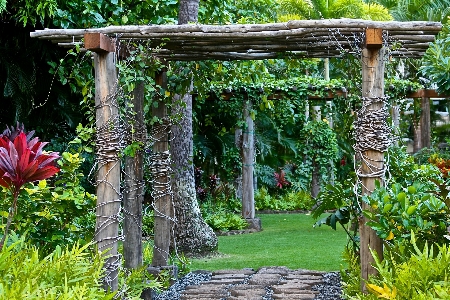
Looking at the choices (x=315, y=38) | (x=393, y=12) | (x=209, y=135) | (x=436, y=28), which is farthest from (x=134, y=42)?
(x=393, y=12)

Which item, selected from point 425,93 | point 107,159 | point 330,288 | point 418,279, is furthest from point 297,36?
point 425,93

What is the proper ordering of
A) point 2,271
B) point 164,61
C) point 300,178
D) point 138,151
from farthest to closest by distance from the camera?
1. point 300,178
2. point 164,61
3. point 138,151
4. point 2,271

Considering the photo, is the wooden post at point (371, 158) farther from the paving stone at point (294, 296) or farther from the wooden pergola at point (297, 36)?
the paving stone at point (294, 296)

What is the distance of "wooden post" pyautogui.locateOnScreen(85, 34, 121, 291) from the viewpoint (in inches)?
188

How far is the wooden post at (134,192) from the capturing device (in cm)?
583

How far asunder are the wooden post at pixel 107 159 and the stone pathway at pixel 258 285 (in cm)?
127

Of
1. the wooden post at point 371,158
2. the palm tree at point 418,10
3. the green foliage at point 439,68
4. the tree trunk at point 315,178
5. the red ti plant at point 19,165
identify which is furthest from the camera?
the palm tree at point 418,10

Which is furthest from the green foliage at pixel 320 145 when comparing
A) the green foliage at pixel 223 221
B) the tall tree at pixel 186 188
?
the tall tree at pixel 186 188

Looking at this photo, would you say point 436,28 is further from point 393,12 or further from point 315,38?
point 393,12

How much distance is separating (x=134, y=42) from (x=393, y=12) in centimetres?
1819

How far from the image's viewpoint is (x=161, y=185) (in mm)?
6281

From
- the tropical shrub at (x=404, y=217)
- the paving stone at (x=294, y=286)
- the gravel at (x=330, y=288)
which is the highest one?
the tropical shrub at (x=404, y=217)

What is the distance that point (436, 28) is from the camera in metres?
4.65

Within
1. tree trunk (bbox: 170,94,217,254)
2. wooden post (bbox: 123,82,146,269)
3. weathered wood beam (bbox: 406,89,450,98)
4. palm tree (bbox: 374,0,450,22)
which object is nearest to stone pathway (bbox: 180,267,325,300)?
wooden post (bbox: 123,82,146,269)
